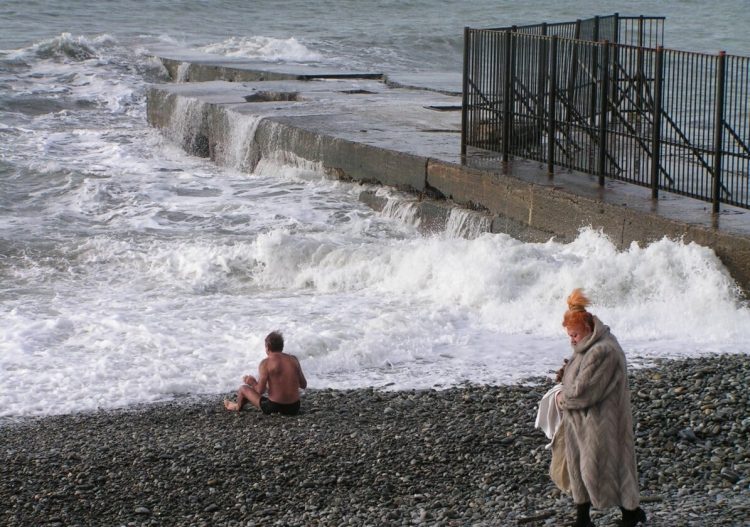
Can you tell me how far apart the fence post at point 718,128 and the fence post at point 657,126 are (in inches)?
29.1

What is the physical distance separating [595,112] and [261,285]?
4.46 m

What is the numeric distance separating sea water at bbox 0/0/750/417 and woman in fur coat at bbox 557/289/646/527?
3290 mm

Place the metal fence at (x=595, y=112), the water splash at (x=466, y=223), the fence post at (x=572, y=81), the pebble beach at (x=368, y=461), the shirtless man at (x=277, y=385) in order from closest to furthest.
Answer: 1. the pebble beach at (x=368, y=461)
2. the shirtless man at (x=277, y=385)
3. the metal fence at (x=595, y=112)
4. the fence post at (x=572, y=81)
5. the water splash at (x=466, y=223)

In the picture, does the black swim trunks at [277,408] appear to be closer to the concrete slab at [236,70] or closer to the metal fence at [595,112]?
the metal fence at [595,112]

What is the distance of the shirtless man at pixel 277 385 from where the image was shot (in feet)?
26.8

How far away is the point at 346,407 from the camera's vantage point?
8359 mm

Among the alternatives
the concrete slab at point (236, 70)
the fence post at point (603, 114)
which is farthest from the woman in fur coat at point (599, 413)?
the concrete slab at point (236, 70)

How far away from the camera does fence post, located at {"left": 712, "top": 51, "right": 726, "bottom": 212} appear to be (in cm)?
1056

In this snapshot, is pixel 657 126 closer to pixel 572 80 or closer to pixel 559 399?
pixel 572 80

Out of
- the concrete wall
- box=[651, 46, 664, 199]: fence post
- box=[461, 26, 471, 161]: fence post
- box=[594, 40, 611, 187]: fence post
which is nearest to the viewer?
the concrete wall

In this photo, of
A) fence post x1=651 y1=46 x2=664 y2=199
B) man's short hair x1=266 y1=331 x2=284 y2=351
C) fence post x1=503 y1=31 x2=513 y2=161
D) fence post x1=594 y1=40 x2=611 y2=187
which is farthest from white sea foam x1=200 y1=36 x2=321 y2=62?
man's short hair x1=266 y1=331 x2=284 y2=351

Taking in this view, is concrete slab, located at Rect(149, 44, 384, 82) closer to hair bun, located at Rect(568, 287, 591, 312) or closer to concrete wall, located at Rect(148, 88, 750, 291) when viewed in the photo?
concrete wall, located at Rect(148, 88, 750, 291)

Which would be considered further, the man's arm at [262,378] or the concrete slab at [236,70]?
the concrete slab at [236,70]

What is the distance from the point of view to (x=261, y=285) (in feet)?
43.1
